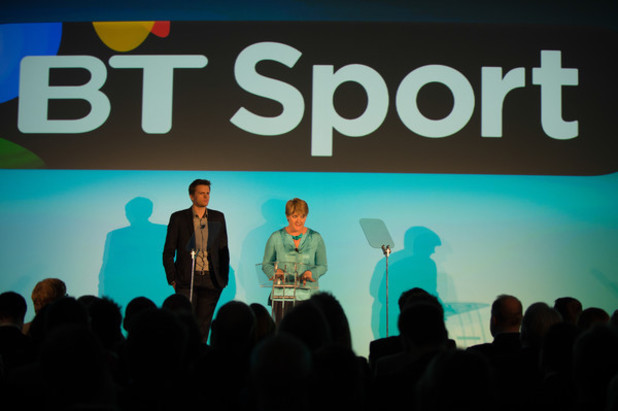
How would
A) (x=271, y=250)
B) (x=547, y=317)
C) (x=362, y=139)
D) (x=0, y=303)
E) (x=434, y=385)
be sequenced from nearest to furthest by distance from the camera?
(x=434, y=385) < (x=547, y=317) < (x=0, y=303) < (x=271, y=250) < (x=362, y=139)

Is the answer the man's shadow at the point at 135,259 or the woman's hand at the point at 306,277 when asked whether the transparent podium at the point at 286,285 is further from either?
the man's shadow at the point at 135,259

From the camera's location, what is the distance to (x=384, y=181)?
21.3 ft

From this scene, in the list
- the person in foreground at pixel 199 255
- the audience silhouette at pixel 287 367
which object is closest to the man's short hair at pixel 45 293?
the audience silhouette at pixel 287 367

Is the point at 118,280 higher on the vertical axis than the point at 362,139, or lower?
lower

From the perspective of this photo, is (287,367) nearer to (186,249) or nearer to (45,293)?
(45,293)

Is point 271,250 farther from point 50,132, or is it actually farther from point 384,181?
point 50,132

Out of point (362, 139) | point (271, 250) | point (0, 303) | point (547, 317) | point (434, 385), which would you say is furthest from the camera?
point (362, 139)

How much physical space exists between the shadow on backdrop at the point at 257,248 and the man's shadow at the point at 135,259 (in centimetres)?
79

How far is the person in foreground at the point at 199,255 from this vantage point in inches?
210

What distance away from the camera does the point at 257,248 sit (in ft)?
21.6

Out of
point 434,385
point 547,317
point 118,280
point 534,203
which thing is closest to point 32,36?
point 118,280

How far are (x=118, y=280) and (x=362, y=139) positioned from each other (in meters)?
2.93

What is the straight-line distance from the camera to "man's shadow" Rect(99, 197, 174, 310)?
259 inches

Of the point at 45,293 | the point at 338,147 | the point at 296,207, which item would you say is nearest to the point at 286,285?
the point at 296,207
